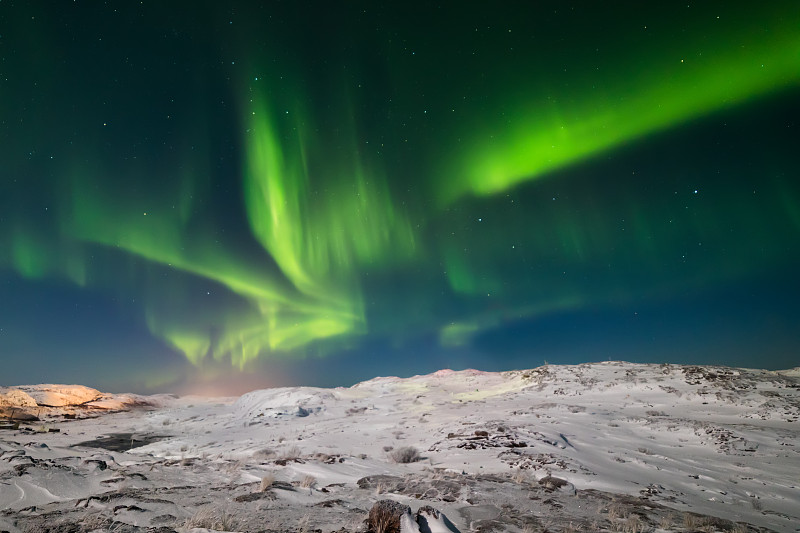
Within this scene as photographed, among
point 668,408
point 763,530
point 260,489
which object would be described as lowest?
point 763,530

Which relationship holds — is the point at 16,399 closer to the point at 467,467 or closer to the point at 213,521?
the point at 213,521

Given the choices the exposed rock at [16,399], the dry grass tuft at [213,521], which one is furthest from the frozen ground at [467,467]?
the exposed rock at [16,399]

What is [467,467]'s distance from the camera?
35.0 feet

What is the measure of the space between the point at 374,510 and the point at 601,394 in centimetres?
2504

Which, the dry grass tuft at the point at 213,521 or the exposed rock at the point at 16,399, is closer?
the dry grass tuft at the point at 213,521

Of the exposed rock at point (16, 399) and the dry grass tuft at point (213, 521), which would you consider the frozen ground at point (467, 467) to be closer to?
the dry grass tuft at point (213, 521)

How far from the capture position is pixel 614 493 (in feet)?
27.1

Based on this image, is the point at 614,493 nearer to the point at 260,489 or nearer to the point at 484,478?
the point at 484,478

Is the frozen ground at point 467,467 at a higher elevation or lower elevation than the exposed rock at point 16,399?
lower

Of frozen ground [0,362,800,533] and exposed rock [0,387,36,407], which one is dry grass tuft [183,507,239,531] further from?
exposed rock [0,387,36,407]

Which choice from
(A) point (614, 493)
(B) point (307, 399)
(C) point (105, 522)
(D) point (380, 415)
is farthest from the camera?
(B) point (307, 399)

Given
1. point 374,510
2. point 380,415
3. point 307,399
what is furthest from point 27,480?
point 307,399

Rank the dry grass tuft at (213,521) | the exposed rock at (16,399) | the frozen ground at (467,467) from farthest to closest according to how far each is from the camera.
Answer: the exposed rock at (16,399)
the frozen ground at (467,467)
the dry grass tuft at (213,521)

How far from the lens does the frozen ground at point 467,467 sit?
603cm
